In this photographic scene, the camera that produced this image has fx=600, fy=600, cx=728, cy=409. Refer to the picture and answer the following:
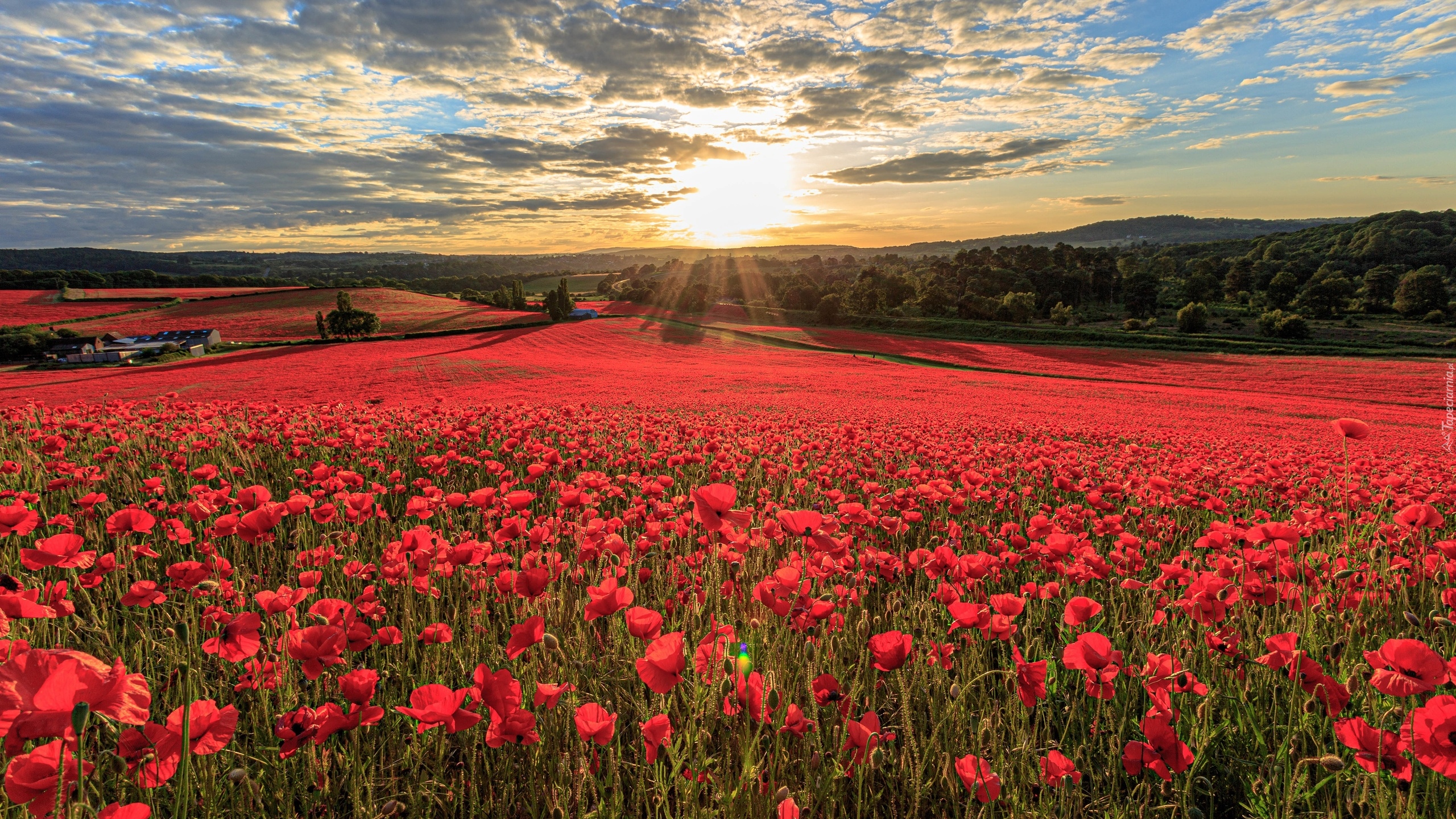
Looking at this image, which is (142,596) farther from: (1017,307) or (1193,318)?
(1193,318)

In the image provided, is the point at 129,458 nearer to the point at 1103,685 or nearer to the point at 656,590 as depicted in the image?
the point at 656,590

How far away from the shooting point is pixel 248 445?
20.5ft

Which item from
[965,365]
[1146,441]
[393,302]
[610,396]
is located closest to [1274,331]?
[965,365]

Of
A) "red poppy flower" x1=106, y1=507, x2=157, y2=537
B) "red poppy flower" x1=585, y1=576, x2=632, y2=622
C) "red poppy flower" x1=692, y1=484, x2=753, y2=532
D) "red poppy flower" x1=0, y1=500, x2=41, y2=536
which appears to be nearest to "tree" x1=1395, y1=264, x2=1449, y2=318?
"red poppy flower" x1=692, y1=484, x2=753, y2=532

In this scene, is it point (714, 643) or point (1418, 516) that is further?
point (1418, 516)

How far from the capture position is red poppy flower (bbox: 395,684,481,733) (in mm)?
1646

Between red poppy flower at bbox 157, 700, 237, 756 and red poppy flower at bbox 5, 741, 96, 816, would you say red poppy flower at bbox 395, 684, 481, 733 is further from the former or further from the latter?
red poppy flower at bbox 5, 741, 96, 816

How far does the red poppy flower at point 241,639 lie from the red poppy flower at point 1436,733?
11.0 ft

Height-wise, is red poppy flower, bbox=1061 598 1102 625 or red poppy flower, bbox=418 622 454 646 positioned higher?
red poppy flower, bbox=1061 598 1102 625

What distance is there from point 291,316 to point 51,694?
71.9 m

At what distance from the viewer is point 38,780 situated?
144 centimetres

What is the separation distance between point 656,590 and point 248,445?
544 centimetres

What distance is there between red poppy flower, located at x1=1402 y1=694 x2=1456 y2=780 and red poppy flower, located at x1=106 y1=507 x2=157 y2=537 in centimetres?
458

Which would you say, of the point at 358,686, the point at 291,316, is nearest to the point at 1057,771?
the point at 358,686
